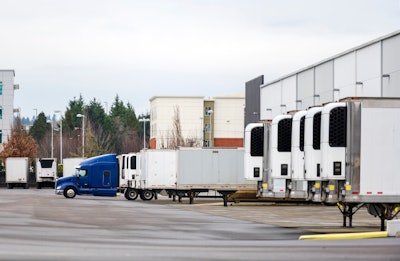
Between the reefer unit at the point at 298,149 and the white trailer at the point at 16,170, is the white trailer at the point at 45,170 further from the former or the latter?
the reefer unit at the point at 298,149

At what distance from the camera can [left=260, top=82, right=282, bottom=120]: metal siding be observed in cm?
7994

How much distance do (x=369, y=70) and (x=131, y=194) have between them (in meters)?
20.2

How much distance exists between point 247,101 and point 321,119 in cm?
6942

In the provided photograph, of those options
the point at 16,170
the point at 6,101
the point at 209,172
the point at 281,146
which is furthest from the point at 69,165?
the point at 281,146

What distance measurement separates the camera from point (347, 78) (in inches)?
2393

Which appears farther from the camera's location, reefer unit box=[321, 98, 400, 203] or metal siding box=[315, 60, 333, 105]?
metal siding box=[315, 60, 333, 105]

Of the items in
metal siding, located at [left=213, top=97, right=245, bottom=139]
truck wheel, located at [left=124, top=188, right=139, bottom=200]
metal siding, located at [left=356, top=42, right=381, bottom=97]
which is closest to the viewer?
metal siding, located at [left=356, top=42, right=381, bottom=97]

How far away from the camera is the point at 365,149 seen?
97.6ft

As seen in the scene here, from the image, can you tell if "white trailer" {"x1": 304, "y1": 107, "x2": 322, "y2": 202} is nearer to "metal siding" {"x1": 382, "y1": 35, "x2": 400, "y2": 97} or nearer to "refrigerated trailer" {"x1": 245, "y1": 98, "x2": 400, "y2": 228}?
"refrigerated trailer" {"x1": 245, "y1": 98, "x2": 400, "y2": 228}

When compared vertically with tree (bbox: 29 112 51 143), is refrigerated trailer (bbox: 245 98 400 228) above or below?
below

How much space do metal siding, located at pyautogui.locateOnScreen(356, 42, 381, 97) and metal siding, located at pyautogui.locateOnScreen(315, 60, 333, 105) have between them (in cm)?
566

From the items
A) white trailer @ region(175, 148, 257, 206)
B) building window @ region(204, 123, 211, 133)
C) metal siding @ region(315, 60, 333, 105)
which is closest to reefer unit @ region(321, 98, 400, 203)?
white trailer @ region(175, 148, 257, 206)

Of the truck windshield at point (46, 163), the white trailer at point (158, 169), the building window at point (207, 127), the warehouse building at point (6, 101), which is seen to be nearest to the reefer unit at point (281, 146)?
the white trailer at point (158, 169)

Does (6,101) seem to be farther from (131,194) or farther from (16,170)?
(131,194)
